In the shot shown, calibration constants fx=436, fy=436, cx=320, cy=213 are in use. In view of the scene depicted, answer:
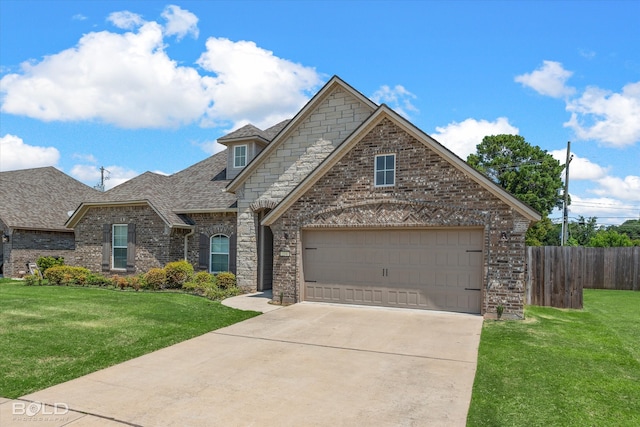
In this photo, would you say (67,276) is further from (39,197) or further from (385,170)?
(385,170)

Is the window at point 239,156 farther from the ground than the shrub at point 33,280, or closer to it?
farther from the ground

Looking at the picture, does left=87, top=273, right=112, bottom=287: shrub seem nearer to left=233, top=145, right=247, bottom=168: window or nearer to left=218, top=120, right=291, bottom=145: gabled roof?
Answer: left=233, top=145, right=247, bottom=168: window

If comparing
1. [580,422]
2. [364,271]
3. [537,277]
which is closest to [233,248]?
[364,271]

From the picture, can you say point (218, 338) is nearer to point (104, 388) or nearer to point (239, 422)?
point (104, 388)

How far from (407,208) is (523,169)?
33725 millimetres

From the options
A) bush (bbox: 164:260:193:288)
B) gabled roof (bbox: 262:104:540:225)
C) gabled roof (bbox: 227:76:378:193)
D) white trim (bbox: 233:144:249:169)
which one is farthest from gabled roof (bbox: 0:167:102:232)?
gabled roof (bbox: 262:104:540:225)

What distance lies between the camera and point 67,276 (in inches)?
716

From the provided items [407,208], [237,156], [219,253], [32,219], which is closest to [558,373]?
[407,208]

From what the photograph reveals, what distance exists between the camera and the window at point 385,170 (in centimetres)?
1255

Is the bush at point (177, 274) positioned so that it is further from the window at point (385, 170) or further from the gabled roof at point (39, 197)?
the window at point (385, 170)

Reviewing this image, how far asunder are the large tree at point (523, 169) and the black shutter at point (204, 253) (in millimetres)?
31492

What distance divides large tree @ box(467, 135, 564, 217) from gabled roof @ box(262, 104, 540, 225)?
31932 millimetres

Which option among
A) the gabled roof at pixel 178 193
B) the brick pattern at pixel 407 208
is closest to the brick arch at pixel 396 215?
the brick pattern at pixel 407 208

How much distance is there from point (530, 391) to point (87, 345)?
788 cm
